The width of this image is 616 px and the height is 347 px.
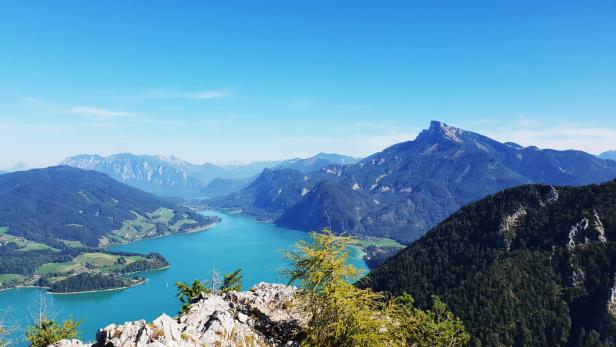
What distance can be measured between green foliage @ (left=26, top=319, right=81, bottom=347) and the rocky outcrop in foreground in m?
20.2

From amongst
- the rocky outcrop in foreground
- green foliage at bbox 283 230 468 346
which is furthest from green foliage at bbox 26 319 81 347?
green foliage at bbox 283 230 468 346

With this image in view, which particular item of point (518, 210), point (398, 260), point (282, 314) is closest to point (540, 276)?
point (518, 210)

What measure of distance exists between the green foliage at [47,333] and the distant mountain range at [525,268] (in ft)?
302

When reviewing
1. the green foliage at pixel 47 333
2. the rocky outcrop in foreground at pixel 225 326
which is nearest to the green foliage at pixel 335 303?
the rocky outcrop in foreground at pixel 225 326

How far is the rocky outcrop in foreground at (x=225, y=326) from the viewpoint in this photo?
22.0 m

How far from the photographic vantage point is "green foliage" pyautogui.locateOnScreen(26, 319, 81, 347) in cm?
3841

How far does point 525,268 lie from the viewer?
140 metres

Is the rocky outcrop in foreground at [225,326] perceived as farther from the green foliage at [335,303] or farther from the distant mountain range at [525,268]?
the distant mountain range at [525,268]

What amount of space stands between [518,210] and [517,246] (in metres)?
24.4

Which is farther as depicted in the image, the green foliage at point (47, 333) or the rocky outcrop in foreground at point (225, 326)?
the green foliage at point (47, 333)

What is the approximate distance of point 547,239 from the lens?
152 meters

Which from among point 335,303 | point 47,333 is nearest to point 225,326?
point 335,303

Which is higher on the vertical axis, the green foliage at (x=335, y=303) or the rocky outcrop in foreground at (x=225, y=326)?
the green foliage at (x=335, y=303)

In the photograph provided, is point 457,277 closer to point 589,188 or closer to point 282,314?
point 589,188
